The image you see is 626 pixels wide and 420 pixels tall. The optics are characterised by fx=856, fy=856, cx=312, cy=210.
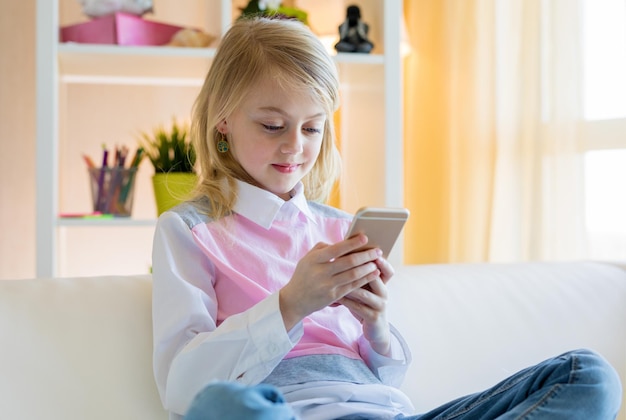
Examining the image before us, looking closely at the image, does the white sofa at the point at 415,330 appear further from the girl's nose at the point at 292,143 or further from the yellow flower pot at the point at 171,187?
the yellow flower pot at the point at 171,187

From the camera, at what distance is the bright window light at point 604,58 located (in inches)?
85.4

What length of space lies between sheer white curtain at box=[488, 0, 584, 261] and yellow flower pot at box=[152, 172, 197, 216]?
96cm

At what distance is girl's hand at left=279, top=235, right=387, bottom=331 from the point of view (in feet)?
3.44

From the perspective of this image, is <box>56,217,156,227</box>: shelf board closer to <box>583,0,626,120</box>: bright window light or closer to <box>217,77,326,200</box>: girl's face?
<box>217,77,326,200</box>: girl's face

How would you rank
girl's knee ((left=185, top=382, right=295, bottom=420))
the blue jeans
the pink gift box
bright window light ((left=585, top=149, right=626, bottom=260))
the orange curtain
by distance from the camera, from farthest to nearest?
the orange curtain, the pink gift box, bright window light ((left=585, top=149, right=626, bottom=260)), the blue jeans, girl's knee ((left=185, top=382, right=295, bottom=420))

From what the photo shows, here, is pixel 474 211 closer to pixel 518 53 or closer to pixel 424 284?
pixel 518 53

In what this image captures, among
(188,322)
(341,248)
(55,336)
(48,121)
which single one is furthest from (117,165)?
(341,248)

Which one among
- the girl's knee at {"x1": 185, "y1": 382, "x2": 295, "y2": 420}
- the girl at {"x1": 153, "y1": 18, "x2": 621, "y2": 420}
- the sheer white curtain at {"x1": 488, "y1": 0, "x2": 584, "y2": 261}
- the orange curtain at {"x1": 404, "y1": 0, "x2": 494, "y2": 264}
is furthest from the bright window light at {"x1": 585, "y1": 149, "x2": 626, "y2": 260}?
the girl's knee at {"x1": 185, "y1": 382, "x2": 295, "y2": 420}

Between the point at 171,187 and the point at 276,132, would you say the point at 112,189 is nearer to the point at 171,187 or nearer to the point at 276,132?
the point at 171,187

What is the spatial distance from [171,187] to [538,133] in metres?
1.04

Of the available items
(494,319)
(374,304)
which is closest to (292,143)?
(374,304)

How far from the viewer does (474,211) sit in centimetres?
274

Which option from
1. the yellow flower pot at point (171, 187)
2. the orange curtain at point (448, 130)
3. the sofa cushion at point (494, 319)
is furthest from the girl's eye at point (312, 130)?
the orange curtain at point (448, 130)

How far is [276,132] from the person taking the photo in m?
1.25
